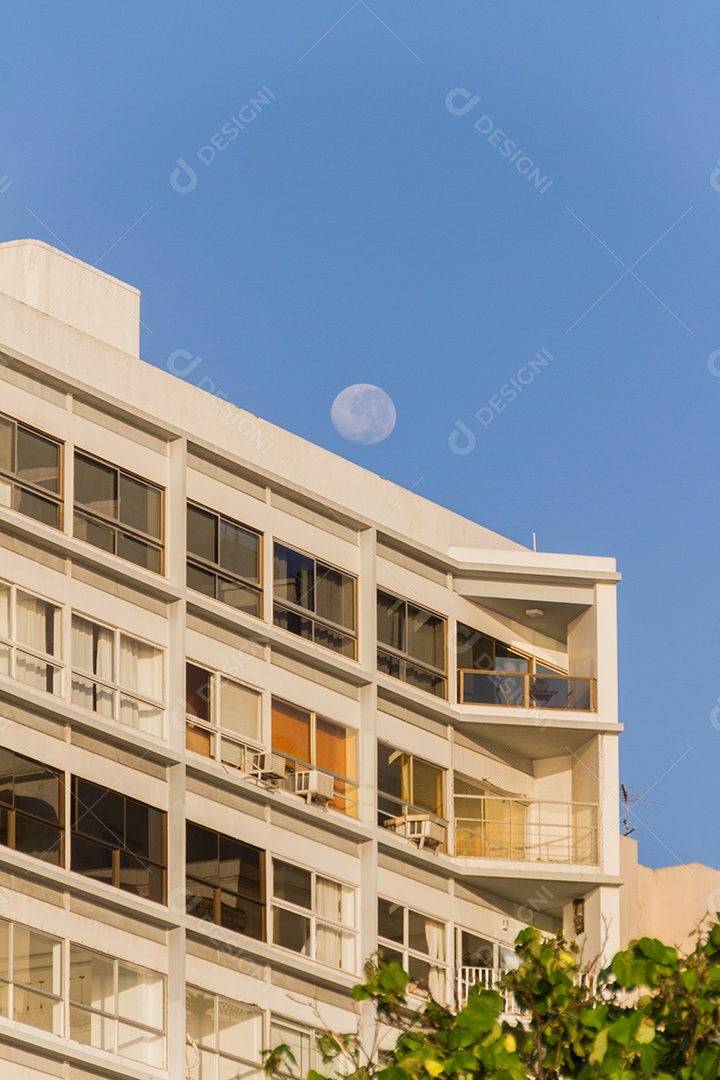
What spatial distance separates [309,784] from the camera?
3647cm

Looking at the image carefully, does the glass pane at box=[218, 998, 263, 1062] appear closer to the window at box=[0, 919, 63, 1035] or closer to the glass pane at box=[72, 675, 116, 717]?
the window at box=[0, 919, 63, 1035]

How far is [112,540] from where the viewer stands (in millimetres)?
34469

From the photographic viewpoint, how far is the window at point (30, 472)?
32.9 meters

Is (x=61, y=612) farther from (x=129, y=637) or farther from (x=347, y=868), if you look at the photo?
(x=347, y=868)

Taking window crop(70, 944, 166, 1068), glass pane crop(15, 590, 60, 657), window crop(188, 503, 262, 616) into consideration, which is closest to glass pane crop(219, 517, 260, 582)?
window crop(188, 503, 262, 616)

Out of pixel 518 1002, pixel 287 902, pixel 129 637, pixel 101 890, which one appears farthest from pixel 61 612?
pixel 518 1002

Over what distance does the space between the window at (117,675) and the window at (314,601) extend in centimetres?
304

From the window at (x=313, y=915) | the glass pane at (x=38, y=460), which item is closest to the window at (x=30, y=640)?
the glass pane at (x=38, y=460)

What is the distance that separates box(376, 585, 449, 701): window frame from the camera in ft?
129

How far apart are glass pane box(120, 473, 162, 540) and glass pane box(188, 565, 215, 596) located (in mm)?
905

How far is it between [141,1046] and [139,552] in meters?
7.36

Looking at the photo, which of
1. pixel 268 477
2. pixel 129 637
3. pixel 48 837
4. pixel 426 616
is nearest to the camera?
pixel 48 837

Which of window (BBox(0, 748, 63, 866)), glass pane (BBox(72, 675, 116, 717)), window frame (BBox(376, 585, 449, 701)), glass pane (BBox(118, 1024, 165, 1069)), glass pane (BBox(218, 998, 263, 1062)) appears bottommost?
glass pane (BBox(118, 1024, 165, 1069))

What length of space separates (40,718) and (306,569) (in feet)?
22.6
